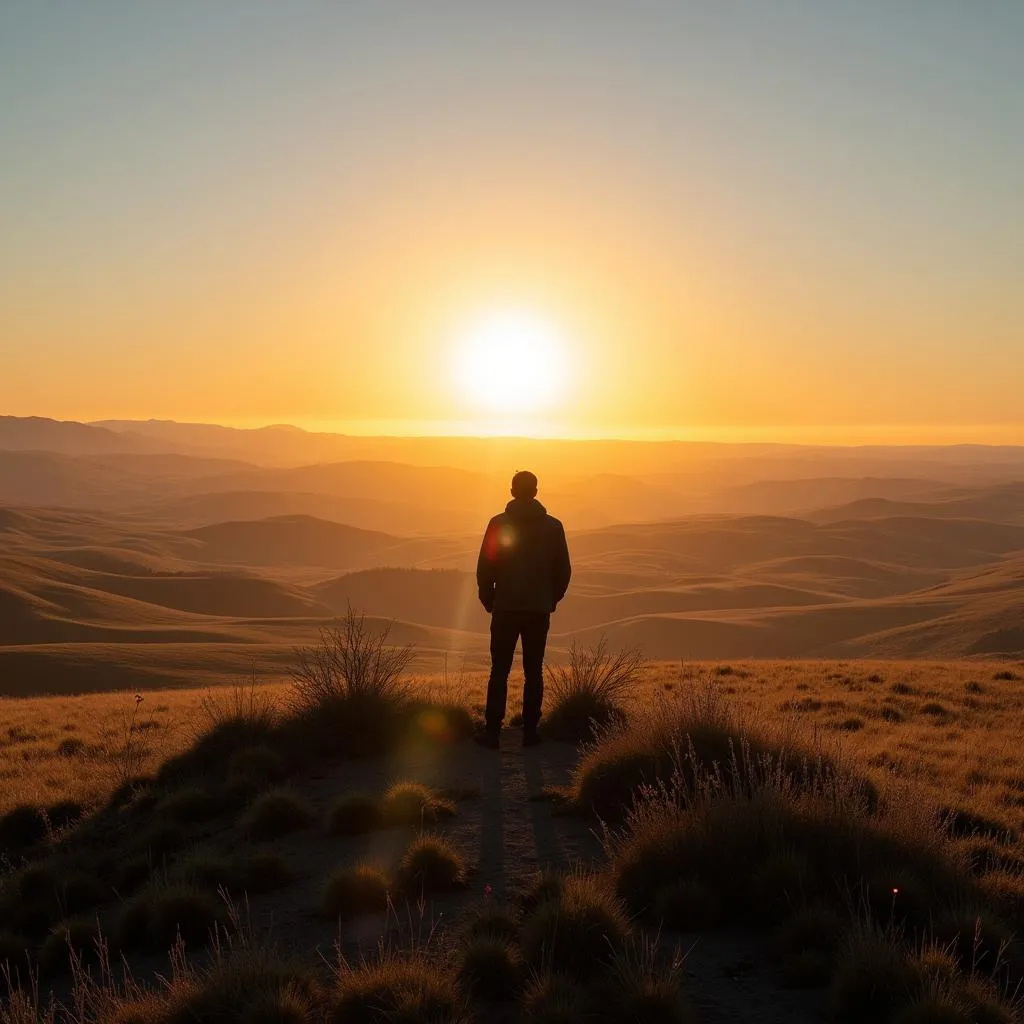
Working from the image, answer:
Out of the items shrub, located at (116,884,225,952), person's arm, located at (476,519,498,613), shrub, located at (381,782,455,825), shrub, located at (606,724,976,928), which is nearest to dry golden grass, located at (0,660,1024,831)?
shrub, located at (606,724,976,928)

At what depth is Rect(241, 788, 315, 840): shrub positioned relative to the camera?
7.17 meters

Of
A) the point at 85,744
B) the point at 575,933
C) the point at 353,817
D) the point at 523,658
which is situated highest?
the point at 523,658

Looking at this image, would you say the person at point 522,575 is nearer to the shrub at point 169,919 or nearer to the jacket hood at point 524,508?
the jacket hood at point 524,508

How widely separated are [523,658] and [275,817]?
2.93 meters

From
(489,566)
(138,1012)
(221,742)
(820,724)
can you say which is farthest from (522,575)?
(138,1012)

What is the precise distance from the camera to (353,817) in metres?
7.11

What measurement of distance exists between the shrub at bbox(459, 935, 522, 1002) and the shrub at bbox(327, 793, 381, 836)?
106 inches

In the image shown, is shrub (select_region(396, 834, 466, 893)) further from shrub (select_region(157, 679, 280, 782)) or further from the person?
shrub (select_region(157, 679, 280, 782))

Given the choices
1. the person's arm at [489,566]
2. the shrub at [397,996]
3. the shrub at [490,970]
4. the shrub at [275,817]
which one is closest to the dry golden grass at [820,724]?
the person's arm at [489,566]

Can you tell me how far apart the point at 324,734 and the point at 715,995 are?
573 centimetres

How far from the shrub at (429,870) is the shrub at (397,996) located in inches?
56.5

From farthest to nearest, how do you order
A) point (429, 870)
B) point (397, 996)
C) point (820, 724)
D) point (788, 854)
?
point (820, 724)
point (429, 870)
point (788, 854)
point (397, 996)

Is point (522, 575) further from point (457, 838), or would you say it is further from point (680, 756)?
point (457, 838)

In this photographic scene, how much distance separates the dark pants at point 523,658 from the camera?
917 centimetres
